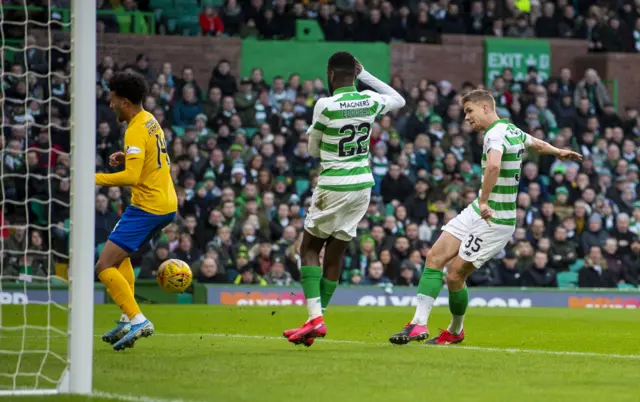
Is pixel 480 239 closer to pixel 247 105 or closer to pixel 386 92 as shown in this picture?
pixel 386 92

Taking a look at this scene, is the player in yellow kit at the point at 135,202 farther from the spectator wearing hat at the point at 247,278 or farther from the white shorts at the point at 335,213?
the spectator wearing hat at the point at 247,278

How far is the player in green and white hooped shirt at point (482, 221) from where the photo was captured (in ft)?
36.1

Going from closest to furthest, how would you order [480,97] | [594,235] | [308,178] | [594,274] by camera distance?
[480,97], [594,274], [594,235], [308,178]

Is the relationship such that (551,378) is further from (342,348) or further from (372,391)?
(342,348)

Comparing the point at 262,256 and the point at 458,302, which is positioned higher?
the point at 458,302

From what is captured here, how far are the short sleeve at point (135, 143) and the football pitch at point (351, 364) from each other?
65.2 inches

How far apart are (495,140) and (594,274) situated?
43.5ft

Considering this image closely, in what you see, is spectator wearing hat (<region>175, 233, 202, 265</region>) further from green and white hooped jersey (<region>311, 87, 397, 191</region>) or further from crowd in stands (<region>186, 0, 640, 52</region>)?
green and white hooped jersey (<region>311, 87, 397, 191</region>)

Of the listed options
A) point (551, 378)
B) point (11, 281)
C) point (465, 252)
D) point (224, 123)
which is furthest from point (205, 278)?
point (551, 378)

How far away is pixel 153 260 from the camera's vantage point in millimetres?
20859

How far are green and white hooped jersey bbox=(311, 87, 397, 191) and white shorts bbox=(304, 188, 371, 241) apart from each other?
66mm

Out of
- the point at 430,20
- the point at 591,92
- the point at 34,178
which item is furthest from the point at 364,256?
the point at 591,92

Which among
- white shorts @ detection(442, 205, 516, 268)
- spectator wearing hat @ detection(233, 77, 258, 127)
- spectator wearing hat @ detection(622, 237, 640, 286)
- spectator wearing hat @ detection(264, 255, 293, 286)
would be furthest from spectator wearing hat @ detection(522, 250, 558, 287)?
white shorts @ detection(442, 205, 516, 268)

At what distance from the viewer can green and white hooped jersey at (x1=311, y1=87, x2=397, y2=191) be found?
35.9ft
